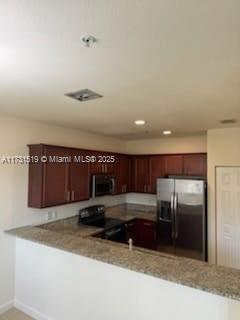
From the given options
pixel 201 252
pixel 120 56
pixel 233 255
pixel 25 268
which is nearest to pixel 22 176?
pixel 25 268

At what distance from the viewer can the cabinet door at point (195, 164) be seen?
4.61 meters

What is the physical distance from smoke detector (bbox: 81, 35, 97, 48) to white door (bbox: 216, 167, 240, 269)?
341 centimetres

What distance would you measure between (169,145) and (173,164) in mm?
585

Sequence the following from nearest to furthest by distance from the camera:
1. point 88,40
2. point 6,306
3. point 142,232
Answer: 1. point 88,40
2. point 6,306
3. point 142,232

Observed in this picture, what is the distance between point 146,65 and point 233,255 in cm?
363

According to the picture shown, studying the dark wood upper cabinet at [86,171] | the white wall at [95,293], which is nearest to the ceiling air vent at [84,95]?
the dark wood upper cabinet at [86,171]

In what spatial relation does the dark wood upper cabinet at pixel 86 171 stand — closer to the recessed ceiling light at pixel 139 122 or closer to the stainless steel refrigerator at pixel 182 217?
the stainless steel refrigerator at pixel 182 217

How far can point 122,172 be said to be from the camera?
514 centimetres

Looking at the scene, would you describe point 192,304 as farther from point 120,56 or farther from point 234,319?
point 120,56

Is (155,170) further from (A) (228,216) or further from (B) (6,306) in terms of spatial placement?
(B) (6,306)

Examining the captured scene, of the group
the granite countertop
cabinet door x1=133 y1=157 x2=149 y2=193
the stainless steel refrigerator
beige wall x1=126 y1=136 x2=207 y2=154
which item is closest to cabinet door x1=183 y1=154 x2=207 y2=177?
beige wall x1=126 y1=136 x2=207 y2=154

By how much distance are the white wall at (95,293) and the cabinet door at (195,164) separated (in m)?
2.97

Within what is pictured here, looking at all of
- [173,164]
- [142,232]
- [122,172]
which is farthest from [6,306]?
[173,164]

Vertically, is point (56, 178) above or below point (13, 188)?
above
